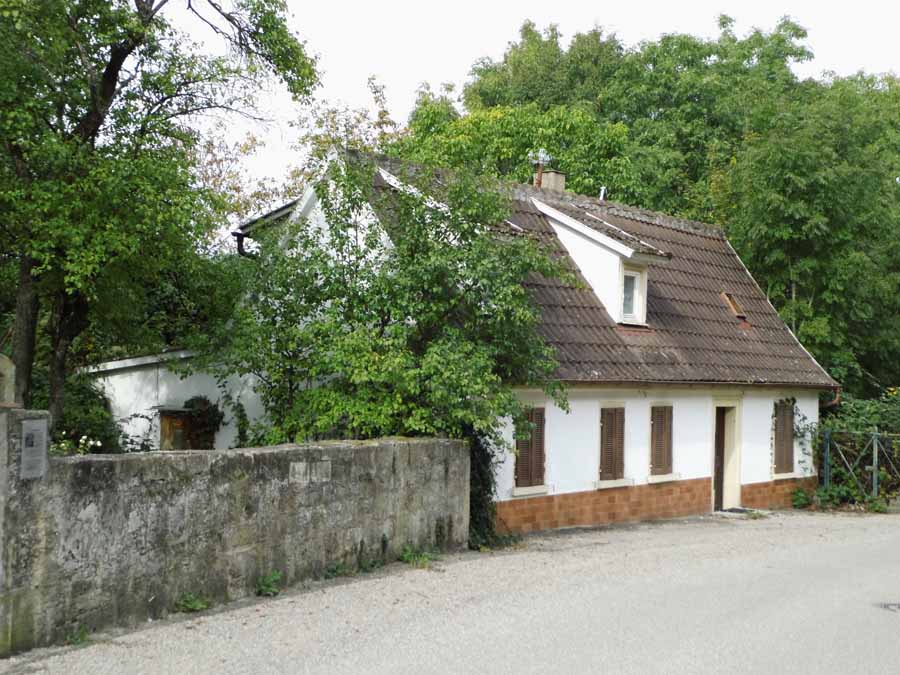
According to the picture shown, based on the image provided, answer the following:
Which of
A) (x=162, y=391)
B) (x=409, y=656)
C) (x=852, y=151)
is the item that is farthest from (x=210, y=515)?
A: (x=852, y=151)

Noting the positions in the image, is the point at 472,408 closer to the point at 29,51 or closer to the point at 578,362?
the point at 578,362

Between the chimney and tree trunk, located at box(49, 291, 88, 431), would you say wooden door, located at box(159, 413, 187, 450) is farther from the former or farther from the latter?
the chimney

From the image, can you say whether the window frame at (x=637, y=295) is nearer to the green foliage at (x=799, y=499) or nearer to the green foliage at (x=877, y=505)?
the green foliage at (x=799, y=499)

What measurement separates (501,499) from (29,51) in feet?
29.3

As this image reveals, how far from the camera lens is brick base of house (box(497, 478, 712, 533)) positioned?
15508 millimetres

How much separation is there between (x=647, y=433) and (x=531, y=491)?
3363 millimetres

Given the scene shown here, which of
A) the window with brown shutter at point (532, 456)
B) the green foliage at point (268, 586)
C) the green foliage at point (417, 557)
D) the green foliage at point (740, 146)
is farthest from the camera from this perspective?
the green foliage at point (740, 146)

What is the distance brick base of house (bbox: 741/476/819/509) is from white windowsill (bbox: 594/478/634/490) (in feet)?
13.2

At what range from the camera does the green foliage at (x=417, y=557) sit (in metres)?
11.5

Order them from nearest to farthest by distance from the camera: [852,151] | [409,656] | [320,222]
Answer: [409,656] → [320,222] → [852,151]

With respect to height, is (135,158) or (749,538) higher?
(135,158)

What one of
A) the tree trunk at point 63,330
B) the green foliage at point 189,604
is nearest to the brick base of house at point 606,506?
the green foliage at point 189,604

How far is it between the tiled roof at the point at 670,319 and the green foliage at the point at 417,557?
4.77m

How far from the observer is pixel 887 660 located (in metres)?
7.69
